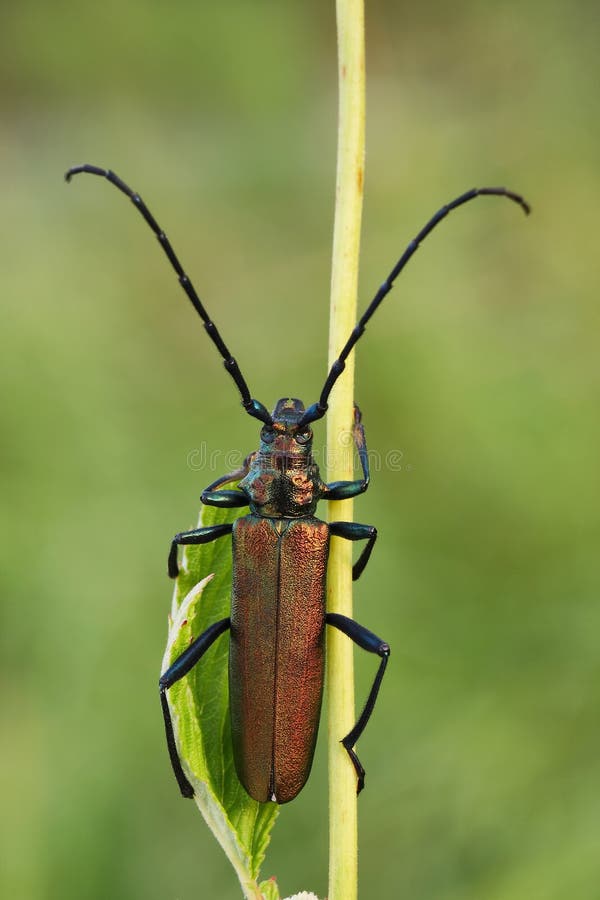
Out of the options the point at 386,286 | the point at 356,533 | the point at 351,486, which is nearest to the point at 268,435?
the point at 356,533

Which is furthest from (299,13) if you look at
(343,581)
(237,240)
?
(343,581)

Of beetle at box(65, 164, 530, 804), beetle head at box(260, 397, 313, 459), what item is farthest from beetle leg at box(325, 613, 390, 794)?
beetle head at box(260, 397, 313, 459)

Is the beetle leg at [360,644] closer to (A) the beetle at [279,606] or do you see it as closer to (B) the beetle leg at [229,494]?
(A) the beetle at [279,606]

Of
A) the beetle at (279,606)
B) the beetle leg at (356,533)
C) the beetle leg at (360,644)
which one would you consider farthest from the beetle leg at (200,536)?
the beetle leg at (360,644)

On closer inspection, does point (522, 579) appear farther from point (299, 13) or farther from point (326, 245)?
point (299, 13)

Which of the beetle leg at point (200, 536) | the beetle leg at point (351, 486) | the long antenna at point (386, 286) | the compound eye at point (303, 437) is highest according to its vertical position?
the long antenna at point (386, 286)

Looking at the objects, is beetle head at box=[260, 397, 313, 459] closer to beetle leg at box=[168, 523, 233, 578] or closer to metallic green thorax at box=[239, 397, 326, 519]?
metallic green thorax at box=[239, 397, 326, 519]
